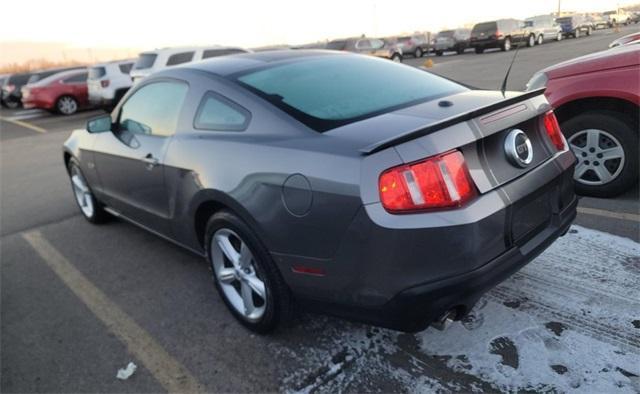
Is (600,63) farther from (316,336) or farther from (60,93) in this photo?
(60,93)

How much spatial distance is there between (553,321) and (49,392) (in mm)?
2686

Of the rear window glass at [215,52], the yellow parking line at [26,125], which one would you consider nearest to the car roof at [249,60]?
the rear window glass at [215,52]

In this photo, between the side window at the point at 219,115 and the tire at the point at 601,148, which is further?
the tire at the point at 601,148

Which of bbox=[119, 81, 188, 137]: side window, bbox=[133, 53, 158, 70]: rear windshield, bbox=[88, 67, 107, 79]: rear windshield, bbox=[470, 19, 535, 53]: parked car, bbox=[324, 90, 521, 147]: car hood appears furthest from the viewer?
bbox=[470, 19, 535, 53]: parked car

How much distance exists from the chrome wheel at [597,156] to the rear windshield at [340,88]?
167cm

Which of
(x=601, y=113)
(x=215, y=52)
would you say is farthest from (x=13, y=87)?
(x=601, y=113)

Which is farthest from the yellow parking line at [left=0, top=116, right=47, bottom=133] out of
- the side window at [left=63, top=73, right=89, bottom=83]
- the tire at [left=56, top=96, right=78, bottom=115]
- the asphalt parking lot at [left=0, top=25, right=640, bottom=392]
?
the asphalt parking lot at [left=0, top=25, right=640, bottom=392]

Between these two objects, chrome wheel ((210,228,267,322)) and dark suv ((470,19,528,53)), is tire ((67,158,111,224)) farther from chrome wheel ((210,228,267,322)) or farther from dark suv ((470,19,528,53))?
dark suv ((470,19,528,53))

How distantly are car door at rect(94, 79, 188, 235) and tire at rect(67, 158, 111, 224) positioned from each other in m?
0.59

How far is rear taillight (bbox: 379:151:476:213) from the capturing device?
2.05 metres

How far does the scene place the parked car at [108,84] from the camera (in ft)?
52.6

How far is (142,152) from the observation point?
3.62 m

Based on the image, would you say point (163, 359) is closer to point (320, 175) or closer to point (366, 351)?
point (366, 351)

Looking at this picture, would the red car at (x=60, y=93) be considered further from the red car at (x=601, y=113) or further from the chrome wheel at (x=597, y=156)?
the chrome wheel at (x=597, y=156)
